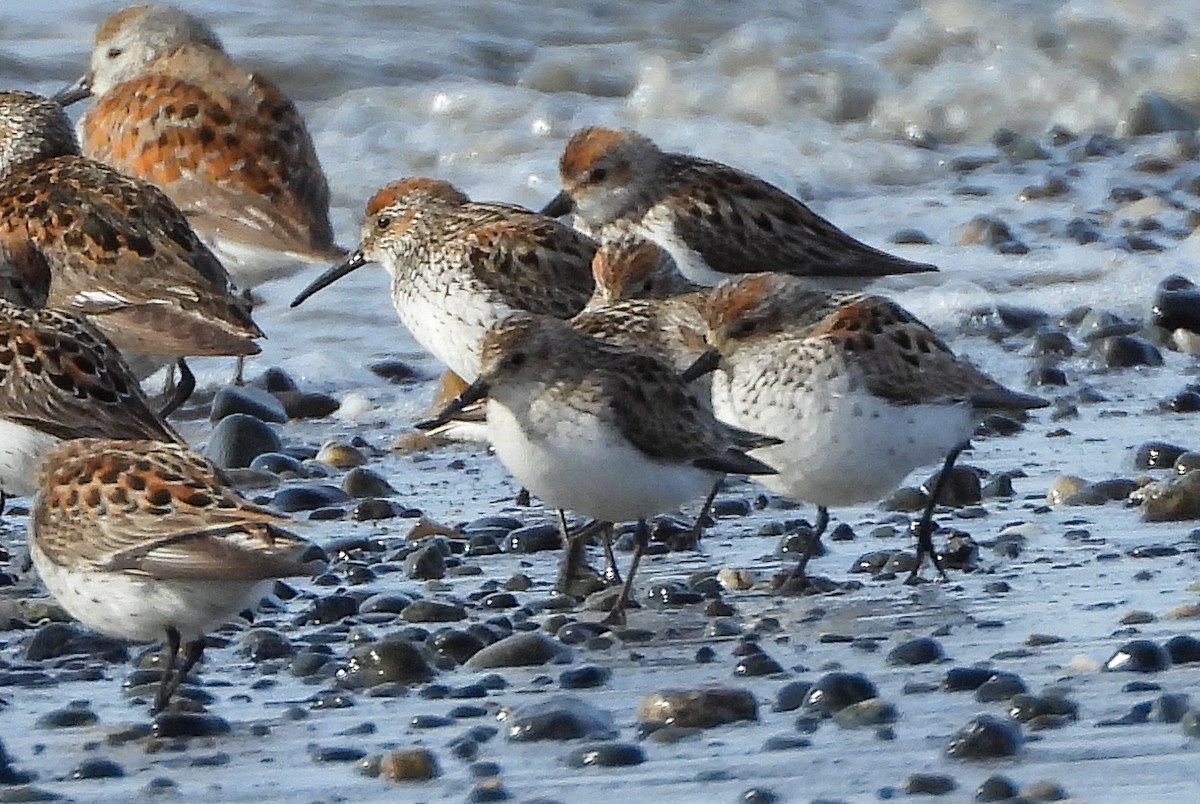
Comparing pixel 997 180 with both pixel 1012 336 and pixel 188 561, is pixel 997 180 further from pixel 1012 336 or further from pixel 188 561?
pixel 188 561

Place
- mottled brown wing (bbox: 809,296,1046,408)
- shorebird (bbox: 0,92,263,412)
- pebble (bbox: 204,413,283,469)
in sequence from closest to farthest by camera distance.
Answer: mottled brown wing (bbox: 809,296,1046,408) → shorebird (bbox: 0,92,263,412) → pebble (bbox: 204,413,283,469)

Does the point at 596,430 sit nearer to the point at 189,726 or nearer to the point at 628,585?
the point at 628,585

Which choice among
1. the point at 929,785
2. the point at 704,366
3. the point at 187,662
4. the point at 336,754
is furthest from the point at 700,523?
the point at 929,785

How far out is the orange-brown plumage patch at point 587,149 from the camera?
9.38 metres

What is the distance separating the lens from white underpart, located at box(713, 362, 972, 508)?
643cm

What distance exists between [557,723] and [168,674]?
0.95 metres

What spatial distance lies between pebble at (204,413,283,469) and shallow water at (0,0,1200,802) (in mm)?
419

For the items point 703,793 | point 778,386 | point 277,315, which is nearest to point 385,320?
point 277,315

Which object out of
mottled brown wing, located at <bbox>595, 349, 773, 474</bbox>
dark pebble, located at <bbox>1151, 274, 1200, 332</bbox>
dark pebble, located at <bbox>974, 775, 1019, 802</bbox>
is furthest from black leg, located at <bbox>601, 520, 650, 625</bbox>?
dark pebble, located at <bbox>1151, 274, 1200, 332</bbox>

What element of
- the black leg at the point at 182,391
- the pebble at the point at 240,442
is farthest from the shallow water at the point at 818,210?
the pebble at the point at 240,442

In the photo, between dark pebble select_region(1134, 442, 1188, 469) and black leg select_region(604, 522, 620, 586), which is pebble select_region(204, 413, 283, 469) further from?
dark pebble select_region(1134, 442, 1188, 469)

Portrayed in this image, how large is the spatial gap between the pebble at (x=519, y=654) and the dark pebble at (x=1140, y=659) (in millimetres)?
1276

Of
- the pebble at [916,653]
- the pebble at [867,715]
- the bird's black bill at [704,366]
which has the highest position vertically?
the bird's black bill at [704,366]

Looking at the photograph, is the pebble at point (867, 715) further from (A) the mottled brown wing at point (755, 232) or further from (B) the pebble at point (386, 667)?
(A) the mottled brown wing at point (755, 232)
